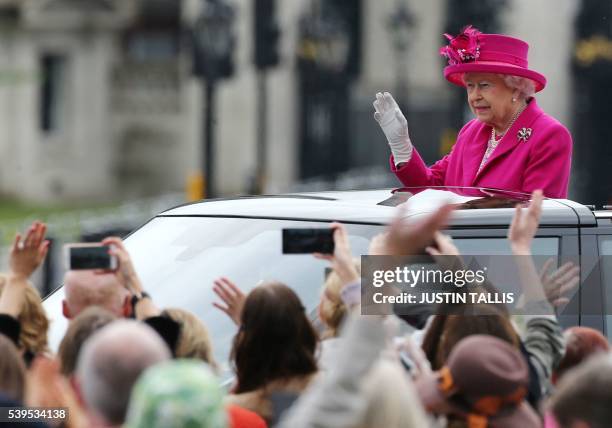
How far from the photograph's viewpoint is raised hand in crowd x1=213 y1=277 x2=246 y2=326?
573 centimetres

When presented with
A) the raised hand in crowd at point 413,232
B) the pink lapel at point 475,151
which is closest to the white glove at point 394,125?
the pink lapel at point 475,151

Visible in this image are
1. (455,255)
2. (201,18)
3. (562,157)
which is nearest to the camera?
(455,255)

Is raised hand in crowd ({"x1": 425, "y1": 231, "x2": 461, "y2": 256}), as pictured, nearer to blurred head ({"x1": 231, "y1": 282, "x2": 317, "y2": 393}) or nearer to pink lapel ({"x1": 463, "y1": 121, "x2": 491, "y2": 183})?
blurred head ({"x1": 231, "y1": 282, "x2": 317, "y2": 393})

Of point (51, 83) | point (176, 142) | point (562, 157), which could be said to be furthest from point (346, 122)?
point (562, 157)

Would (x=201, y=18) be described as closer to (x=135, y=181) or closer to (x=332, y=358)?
(x=332, y=358)

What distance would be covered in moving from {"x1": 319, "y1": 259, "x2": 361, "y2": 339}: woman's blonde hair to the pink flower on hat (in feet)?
5.49

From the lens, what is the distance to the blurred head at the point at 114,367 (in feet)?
14.2

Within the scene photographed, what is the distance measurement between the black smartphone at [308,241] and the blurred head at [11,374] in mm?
1168

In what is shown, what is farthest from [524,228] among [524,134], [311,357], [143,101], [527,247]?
[143,101]

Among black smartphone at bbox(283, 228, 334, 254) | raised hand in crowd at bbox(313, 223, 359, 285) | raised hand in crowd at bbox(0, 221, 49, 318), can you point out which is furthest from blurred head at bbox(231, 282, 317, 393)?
raised hand in crowd at bbox(0, 221, 49, 318)

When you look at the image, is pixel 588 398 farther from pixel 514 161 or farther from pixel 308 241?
pixel 514 161

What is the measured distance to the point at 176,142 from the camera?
4503 cm

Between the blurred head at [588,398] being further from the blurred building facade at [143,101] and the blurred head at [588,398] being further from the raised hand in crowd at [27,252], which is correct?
the blurred building facade at [143,101]

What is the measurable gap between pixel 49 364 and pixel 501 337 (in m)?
1.42
